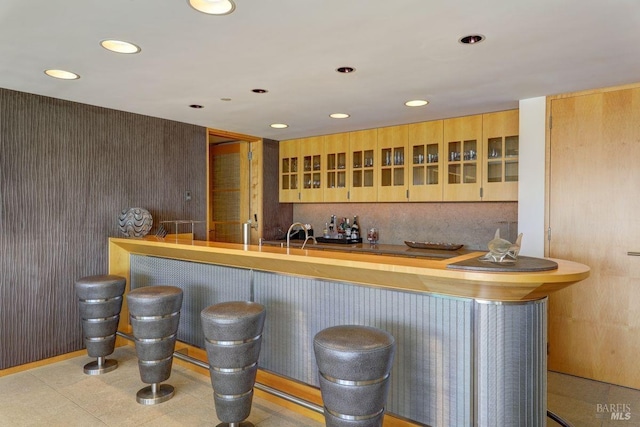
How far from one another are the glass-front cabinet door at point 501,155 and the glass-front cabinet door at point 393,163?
858 millimetres

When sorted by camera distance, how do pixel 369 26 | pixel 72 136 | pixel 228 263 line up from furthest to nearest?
→ pixel 72 136, pixel 228 263, pixel 369 26

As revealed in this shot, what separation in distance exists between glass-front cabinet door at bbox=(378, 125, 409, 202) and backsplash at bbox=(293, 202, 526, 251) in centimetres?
39

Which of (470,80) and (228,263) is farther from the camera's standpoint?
(228,263)

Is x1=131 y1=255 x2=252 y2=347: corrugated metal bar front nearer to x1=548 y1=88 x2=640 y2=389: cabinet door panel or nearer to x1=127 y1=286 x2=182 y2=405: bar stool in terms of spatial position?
x1=127 y1=286 x2=182 y2=405: bar stool

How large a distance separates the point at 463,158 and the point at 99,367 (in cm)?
380

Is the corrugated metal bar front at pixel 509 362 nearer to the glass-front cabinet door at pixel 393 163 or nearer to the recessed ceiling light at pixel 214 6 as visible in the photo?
the recessed ceiling light at pixel 214 6

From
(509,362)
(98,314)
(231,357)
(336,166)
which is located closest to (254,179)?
(336,166)

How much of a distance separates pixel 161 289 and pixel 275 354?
97 cm

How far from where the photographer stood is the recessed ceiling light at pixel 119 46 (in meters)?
2.34

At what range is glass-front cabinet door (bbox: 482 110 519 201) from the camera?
3840 millimetres

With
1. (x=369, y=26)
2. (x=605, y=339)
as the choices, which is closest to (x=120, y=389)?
(x=369, y=26)

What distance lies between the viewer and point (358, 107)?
380cm

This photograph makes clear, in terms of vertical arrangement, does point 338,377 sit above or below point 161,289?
below

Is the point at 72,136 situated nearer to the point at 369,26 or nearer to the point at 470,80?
the point at 369,26
